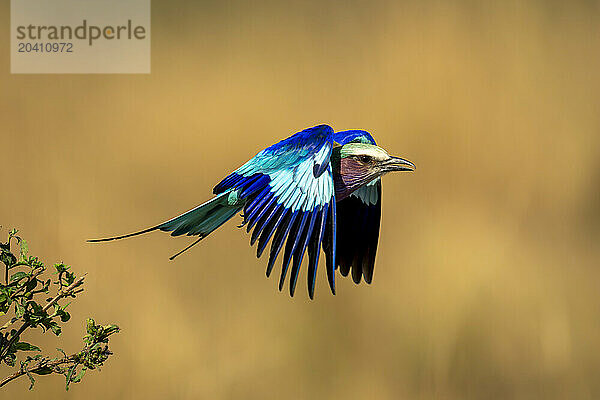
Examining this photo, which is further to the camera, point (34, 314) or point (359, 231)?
point (359, 231)

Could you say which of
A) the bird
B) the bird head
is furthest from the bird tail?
the bird head

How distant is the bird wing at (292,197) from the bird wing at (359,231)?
108 millimetres

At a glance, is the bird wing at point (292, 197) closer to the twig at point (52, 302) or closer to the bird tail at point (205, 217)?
the bird tail at point (205, 217)

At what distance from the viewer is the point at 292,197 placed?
2.00 ft

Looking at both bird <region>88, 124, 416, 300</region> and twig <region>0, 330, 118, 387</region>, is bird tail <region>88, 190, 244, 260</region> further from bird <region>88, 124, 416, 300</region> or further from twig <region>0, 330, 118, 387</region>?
twig <region>0, 330, 118, 387</region>

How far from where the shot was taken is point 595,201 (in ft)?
4.86

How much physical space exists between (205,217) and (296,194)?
Answer: 4.2 inches

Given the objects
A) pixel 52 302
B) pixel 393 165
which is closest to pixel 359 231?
pixel 393 165

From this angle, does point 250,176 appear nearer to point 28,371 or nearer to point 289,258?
point 289,258

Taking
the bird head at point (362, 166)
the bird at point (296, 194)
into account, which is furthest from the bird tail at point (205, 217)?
the bird head at point (362, 166)

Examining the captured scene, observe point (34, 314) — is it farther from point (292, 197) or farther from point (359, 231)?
point (359, 231)

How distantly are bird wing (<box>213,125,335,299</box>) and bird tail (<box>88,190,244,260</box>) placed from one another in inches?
0.4

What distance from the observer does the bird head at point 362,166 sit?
26.1 inches

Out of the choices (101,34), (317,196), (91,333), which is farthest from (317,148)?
(101,34)
